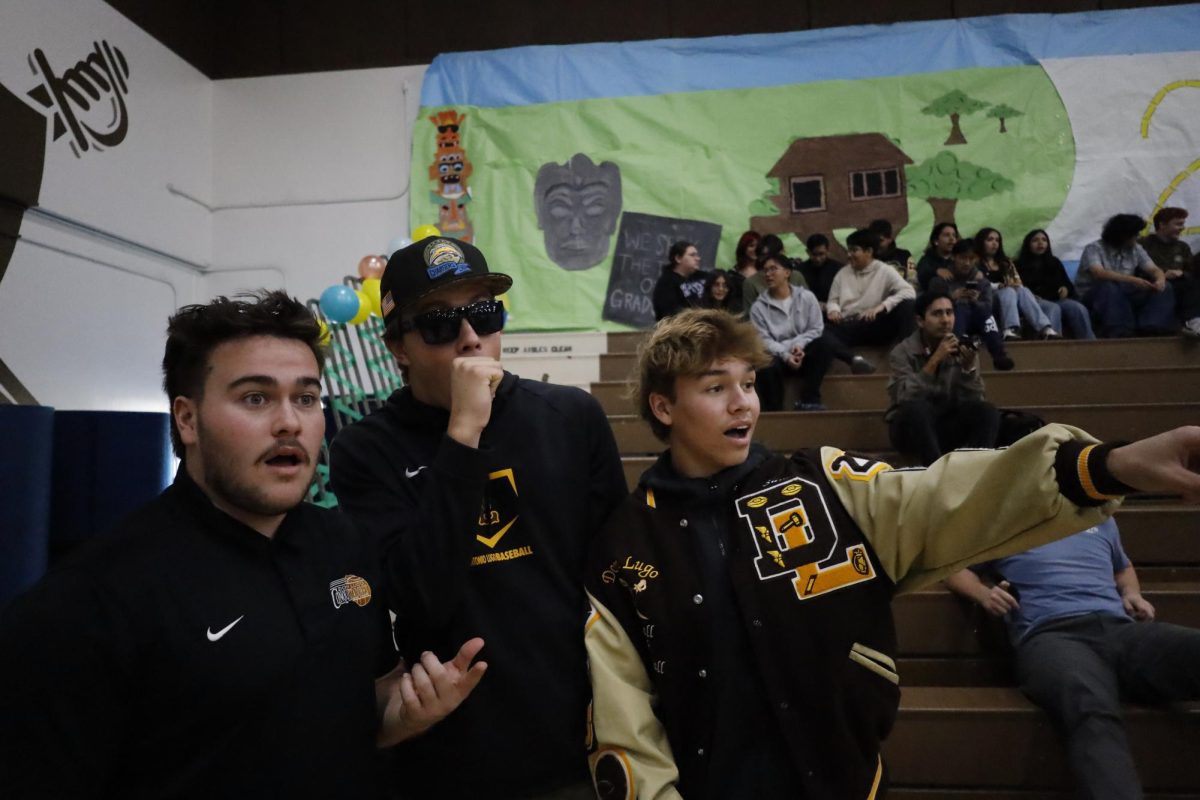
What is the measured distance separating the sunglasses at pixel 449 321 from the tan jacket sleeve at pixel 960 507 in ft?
2.31

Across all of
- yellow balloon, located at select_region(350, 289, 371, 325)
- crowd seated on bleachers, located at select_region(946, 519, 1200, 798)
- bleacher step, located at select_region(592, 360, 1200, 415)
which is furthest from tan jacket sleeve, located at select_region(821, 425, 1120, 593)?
yellow balloon, located at select_region(350, 289, 371, 325)

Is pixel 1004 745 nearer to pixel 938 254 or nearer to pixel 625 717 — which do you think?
pixel 625 717

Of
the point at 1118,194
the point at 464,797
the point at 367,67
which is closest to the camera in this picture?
the point at 464,797

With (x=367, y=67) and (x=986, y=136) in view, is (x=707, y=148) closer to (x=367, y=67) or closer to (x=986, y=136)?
(x=986, y=136)

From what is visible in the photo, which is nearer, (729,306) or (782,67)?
(729,306)

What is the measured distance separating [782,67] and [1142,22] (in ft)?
10.5

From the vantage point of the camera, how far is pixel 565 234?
25.5 ft

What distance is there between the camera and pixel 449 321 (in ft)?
4.82

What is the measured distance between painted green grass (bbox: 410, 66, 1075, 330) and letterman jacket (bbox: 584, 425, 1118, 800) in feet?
20.5

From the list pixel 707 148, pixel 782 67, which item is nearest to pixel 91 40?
pixel 707 148

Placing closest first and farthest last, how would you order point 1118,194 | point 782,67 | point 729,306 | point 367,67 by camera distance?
point 729,306, point 1118,194, point 782,67, point 367,67

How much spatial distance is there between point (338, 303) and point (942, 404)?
12.8ft

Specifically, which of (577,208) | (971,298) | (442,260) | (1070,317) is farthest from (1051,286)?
(442,260)

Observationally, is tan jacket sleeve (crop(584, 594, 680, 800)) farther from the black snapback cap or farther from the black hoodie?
the black snapback cap
